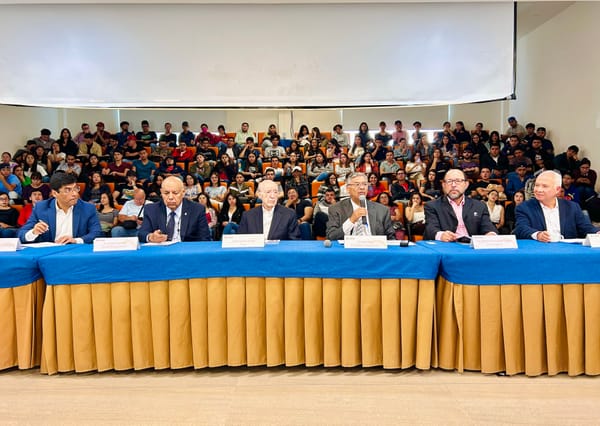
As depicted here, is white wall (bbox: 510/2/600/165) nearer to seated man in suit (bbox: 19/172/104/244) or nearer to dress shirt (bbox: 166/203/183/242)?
dress shirt (bbox: 166/203/183/242)

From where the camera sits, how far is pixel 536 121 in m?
7.49

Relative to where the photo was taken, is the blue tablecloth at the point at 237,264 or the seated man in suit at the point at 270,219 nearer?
the blue tablecloth at the point at 237,264

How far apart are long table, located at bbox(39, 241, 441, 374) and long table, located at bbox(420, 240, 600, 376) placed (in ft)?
0.45

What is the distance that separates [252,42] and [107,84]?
1467 millimetres

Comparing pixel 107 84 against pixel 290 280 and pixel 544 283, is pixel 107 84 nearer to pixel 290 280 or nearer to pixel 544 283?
pixel 290 280

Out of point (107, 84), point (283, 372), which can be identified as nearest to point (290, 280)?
point (283, 372)

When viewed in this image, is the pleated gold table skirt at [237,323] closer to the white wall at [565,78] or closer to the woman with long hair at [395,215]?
the woman with long hair at [395,215]

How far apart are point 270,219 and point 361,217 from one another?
659mm

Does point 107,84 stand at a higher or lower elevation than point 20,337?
higher

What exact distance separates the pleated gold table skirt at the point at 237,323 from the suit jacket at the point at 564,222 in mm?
1133

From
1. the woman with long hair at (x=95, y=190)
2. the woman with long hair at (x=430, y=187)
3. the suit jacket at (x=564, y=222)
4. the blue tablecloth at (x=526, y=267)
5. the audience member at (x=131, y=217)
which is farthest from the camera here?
the woman with long hair at (x=430, y=187)

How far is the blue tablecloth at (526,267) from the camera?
6.31 ft

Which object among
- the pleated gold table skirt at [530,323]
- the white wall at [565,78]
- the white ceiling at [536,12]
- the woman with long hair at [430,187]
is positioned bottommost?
→ the pleated gold table skirt at [530,323]

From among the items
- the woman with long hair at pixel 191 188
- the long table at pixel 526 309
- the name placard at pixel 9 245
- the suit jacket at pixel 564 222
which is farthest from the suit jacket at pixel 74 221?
the woman with long hair at pixel 191 188
